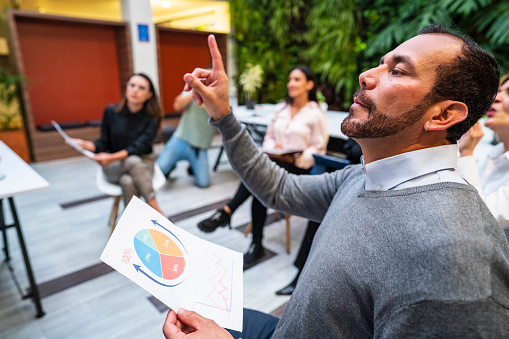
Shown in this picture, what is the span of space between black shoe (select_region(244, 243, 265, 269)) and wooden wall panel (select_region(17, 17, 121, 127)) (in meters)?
4.51

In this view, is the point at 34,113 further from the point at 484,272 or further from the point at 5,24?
the point at 484,272

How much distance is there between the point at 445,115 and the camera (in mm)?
690

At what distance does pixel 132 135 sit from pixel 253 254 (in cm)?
136

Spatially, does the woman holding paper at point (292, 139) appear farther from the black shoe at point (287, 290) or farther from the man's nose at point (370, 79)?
the man's nose at point (370, 79)

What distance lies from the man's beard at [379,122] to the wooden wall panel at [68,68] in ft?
18.3

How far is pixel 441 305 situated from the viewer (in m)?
0.51

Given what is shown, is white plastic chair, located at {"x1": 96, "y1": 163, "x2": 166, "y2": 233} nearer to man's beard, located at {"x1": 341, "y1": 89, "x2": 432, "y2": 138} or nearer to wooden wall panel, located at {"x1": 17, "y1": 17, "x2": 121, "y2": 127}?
man's beard, located at {"x1": 341, "y1": 89, "x2": 432, "y2": 138}

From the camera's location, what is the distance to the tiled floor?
1.71 metres

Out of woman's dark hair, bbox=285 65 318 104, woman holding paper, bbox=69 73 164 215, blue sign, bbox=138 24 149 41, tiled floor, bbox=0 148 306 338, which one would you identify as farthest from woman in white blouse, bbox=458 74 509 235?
blue sign, bbox=138 24 149 41

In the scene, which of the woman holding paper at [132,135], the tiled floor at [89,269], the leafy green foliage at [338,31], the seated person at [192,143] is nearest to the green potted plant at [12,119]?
the tiled floor at [89,269]

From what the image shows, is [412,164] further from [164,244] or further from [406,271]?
[164,244]

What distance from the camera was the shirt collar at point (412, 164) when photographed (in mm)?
690

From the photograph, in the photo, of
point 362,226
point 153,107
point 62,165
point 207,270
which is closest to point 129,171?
point 153,107

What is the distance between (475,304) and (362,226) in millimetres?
235
